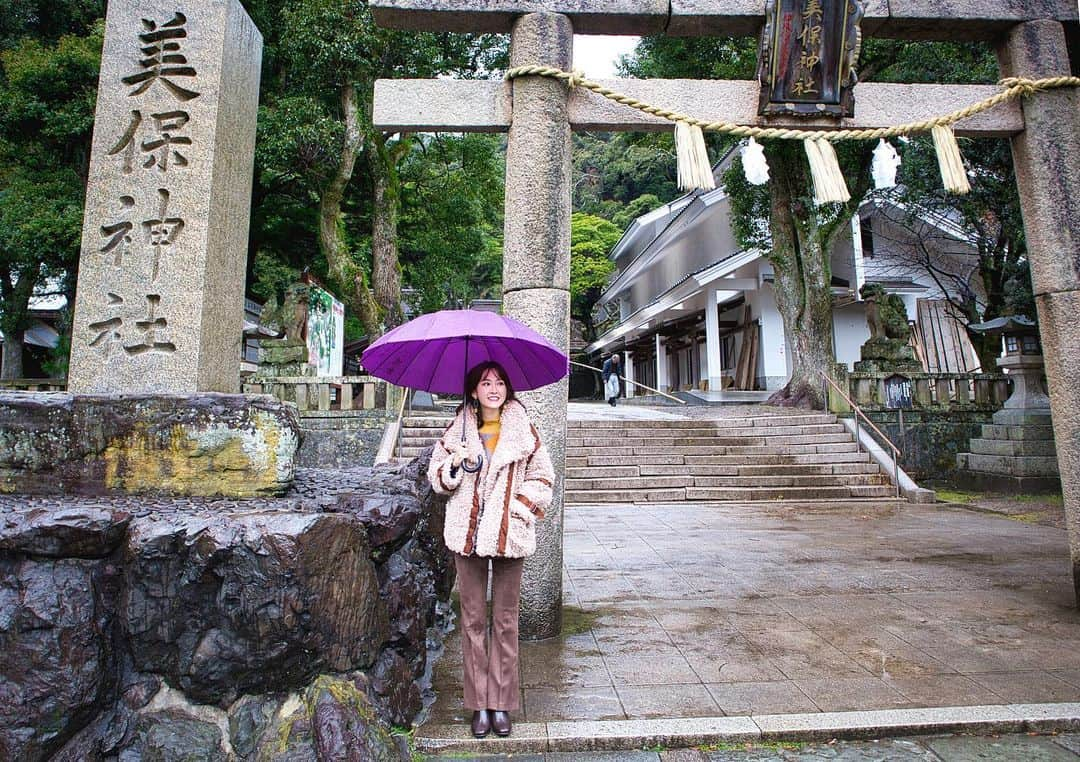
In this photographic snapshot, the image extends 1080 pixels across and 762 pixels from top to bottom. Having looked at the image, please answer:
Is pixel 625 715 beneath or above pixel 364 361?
beneath

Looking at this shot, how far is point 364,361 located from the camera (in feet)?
10.3

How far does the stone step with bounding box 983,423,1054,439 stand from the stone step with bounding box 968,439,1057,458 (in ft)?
0.24

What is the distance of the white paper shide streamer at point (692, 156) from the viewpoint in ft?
14.8

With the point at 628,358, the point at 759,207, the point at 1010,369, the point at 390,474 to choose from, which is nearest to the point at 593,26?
the point at 390,474

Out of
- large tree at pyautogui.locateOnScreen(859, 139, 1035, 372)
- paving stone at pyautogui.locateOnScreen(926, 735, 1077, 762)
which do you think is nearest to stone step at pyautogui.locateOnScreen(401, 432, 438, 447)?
paving stone at pyautogui.locateOnScreen(926, 735, 1077, 762)

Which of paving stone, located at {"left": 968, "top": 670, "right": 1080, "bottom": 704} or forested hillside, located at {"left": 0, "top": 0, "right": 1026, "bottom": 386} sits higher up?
forested hillside, located at {"left": 0, "top": 0, "right": 1026, "bottom": 386}

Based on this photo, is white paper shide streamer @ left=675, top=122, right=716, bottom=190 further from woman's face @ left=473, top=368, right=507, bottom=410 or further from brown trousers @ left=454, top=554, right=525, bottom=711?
brown trousers @ left=454, top=554, right=525, bottom=711

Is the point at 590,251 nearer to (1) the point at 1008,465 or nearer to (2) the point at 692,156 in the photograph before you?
(1) the point at 1008,465

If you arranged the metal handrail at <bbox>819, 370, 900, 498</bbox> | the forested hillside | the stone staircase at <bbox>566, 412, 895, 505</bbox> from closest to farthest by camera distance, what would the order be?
the stone staircase at <bbox>566, 412, 895, 505</bbox>
the metal handrail at <bbox>819, 370, 900, 498</bbox>
the forested hillside

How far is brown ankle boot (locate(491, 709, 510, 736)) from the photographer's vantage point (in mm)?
2922

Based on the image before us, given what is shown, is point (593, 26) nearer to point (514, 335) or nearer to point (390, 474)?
point (514, 335)

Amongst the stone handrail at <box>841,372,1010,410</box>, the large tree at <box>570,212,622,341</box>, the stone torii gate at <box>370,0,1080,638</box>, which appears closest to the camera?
the stone torii gate at <box>370,0,1080,638</box>

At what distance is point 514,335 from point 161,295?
285 cm

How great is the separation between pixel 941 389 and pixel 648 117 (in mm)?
12337
